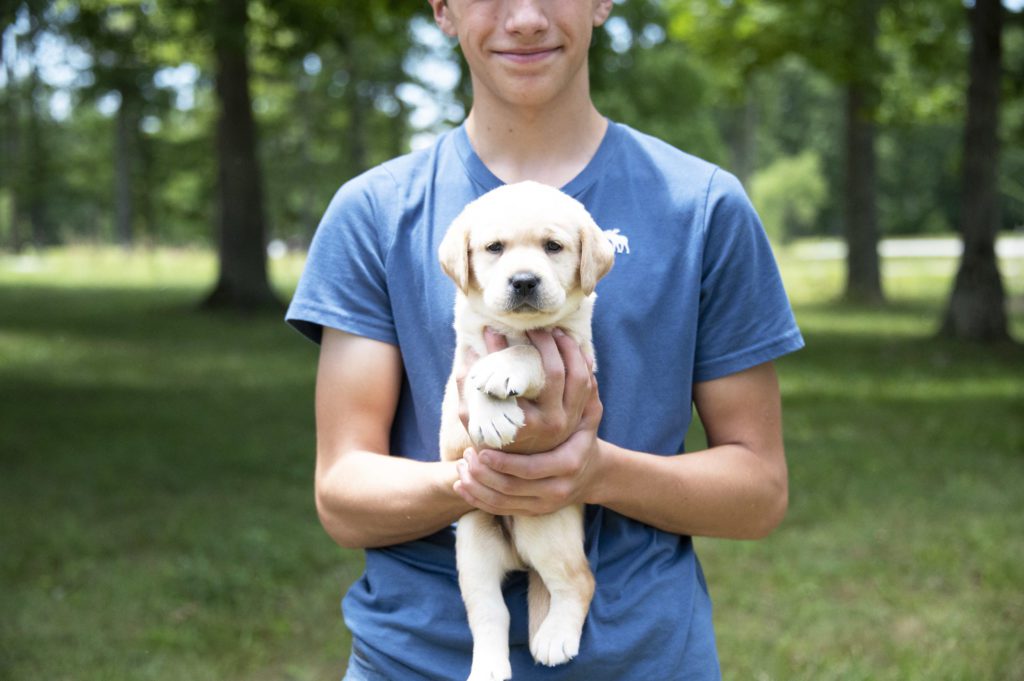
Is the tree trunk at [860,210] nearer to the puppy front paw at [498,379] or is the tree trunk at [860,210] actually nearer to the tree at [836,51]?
the tree at [836,51]

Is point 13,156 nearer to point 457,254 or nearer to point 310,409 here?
point 310,409

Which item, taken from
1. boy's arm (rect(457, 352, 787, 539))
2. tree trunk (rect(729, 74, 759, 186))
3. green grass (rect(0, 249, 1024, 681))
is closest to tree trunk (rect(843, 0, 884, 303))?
green grass (rect(0, 249, 1024, 681))

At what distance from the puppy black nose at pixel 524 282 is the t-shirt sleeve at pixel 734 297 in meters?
0.43

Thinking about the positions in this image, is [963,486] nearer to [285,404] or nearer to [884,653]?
[884,653]

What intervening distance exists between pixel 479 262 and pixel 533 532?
21.8 inches

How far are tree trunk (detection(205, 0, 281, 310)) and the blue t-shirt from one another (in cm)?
1830

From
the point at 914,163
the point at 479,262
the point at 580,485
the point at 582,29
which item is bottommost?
the point at 914,163

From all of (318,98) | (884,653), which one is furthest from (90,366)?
(318,98)

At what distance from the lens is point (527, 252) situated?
7.77ft

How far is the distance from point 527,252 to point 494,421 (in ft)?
1.27

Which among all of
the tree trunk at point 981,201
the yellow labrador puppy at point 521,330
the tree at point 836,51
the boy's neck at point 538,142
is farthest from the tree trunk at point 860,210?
the yellow labrador puppy at point 521,330

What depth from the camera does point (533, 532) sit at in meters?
2.39

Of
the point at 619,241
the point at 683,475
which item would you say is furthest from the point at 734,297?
the point at 683,475

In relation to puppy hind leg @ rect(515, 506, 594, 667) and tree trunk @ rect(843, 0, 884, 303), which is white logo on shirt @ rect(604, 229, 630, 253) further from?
tree trunk @ rect(843, 0, 884, 303)
